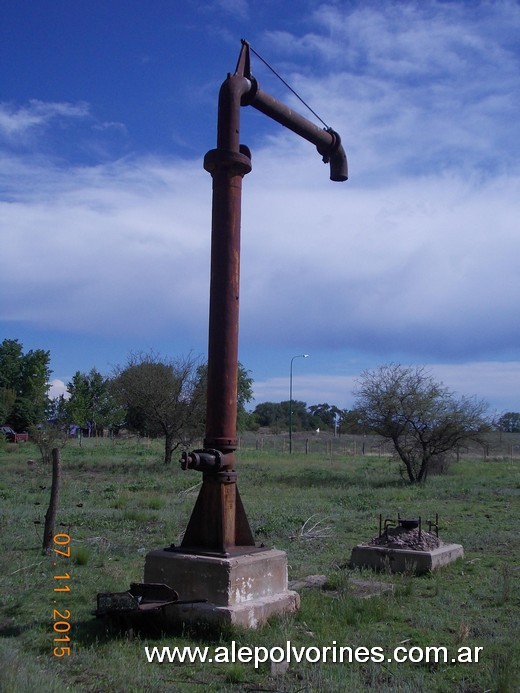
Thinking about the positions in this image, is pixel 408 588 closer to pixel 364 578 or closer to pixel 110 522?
pixel 364 578

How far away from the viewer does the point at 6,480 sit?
22719mm

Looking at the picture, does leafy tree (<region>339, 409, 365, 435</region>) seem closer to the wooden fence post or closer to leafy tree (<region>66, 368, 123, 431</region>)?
the wooden fence post

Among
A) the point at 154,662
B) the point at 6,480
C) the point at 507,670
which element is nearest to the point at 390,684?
the point at 507,670

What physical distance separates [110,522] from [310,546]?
4.15 m

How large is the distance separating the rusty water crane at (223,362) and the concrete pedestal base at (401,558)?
11.8 feet

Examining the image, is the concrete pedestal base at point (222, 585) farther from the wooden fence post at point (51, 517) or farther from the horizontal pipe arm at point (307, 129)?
the horizontal pipe arm at point (307, 129)

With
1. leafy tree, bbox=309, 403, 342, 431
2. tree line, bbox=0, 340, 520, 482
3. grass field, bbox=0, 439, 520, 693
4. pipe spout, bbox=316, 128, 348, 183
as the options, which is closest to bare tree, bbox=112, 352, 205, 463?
tree line, bbox=0, 340, 520, 482

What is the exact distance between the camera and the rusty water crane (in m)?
7.14

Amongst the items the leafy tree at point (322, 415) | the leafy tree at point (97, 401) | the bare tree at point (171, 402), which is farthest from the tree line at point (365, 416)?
the leafy tree at point (322, 415)

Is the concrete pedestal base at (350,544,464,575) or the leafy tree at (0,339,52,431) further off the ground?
the leafy tree at (0,339,52,431)

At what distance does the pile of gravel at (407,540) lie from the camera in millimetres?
10625

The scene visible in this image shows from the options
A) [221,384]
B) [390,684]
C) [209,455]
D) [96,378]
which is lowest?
[390,684]

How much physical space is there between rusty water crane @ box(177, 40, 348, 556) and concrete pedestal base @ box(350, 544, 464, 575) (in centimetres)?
359

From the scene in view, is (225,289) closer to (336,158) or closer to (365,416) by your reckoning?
(336,158)
